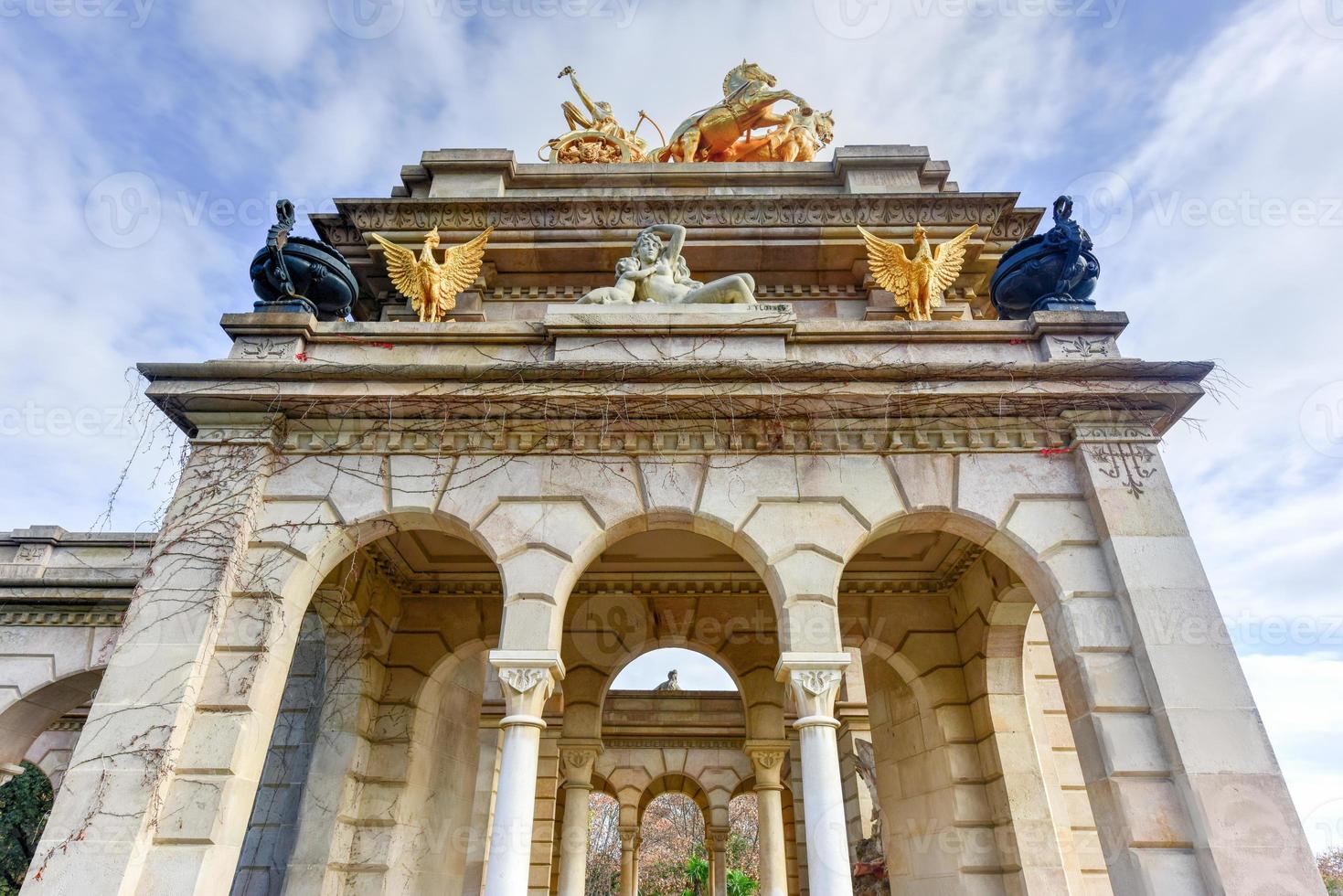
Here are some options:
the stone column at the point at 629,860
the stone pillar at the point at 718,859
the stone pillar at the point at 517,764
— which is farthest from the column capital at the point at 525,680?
the stone pillar at the point at 718,859

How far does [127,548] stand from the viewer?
13.8 m

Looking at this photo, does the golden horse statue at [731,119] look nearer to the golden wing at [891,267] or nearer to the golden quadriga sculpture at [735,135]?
the golden quadriga sculpture at [735,135]

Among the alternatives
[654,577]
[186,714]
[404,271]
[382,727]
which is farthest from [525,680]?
[404,271]

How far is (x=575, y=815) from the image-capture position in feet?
41.1

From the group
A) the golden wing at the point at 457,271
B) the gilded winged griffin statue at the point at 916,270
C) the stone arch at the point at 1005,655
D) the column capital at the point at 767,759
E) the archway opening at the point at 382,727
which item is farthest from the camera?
the column capital at the point at 767,759

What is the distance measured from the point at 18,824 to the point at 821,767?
2395 cm

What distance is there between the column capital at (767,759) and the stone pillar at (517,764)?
5.84m

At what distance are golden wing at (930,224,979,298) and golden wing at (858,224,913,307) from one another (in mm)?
365

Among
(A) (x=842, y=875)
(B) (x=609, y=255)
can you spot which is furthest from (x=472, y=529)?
(B) (x=609, y=255)

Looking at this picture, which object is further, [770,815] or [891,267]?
[770,815]

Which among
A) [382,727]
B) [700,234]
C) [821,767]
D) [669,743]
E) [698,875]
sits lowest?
[698,875]

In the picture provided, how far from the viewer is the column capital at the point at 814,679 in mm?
6625

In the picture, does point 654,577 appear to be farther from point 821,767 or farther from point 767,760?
point 821,767

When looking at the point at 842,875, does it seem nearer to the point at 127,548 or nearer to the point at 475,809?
the point at 475,809
